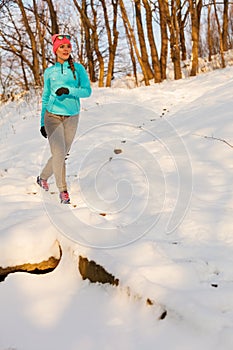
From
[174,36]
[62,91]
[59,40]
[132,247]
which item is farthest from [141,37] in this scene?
[132,247]

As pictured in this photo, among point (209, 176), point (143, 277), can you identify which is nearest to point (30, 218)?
point (143, 277)

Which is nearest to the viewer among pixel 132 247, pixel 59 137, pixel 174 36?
pixel 132 247

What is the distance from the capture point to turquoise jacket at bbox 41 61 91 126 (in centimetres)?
373

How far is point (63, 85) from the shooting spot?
12.3 feet

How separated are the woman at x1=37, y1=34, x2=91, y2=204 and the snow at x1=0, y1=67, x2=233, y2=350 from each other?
1.49 ft

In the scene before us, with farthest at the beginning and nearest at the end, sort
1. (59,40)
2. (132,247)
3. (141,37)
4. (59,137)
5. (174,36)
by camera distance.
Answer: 1. (141,37)
2. (174,36)
3. (59,137)
4. (59,40)
5. (132,247)

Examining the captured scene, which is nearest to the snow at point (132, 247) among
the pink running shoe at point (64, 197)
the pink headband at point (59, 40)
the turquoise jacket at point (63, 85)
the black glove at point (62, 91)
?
the pink running shoe at point (64, 197)

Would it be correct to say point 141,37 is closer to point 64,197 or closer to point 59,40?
point 59,40

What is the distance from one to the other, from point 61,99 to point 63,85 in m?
0.15

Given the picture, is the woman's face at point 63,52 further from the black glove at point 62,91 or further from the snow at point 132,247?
the snow at point 132,247

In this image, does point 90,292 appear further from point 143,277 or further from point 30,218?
point 30,218

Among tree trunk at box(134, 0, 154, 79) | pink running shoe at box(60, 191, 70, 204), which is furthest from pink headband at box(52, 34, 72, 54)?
tree trunk at box(134, 0, 154, 79)

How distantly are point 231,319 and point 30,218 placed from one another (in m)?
1.69

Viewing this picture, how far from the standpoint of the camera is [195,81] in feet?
40.5
